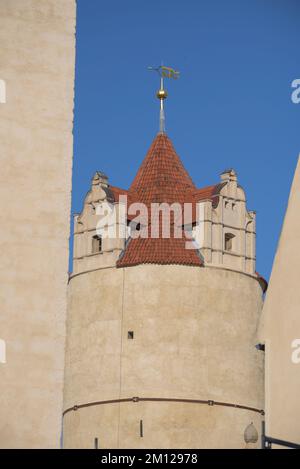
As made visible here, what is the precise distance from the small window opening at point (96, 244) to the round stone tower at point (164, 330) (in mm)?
33

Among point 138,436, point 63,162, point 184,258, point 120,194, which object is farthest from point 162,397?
point 63,162

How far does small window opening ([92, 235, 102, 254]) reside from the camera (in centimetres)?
5164

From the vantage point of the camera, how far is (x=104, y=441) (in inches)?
1917

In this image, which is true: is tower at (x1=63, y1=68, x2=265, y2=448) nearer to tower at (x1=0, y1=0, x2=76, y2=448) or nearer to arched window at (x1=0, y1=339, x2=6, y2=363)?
tower at (x1=0, y1=0, x2=76, y2=448)

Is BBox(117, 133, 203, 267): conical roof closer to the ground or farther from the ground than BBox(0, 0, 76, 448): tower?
farther from the ground

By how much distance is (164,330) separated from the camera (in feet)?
162

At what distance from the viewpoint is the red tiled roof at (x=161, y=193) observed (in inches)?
1989

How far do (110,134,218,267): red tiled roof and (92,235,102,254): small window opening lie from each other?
3.27 ft

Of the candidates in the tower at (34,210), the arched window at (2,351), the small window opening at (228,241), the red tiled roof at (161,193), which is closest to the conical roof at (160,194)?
the red tiled roof at (161,193)

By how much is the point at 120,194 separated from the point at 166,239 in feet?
8.06

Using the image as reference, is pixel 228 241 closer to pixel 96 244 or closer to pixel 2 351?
pixel 96 244

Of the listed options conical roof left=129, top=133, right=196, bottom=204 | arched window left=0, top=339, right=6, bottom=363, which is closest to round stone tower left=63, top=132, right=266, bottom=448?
conical roof left=129, top=133, right=196, bottom=204

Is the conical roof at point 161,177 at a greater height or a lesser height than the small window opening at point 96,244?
greater

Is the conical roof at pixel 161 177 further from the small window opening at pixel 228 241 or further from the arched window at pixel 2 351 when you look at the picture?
the arched window at pixel 2 351
